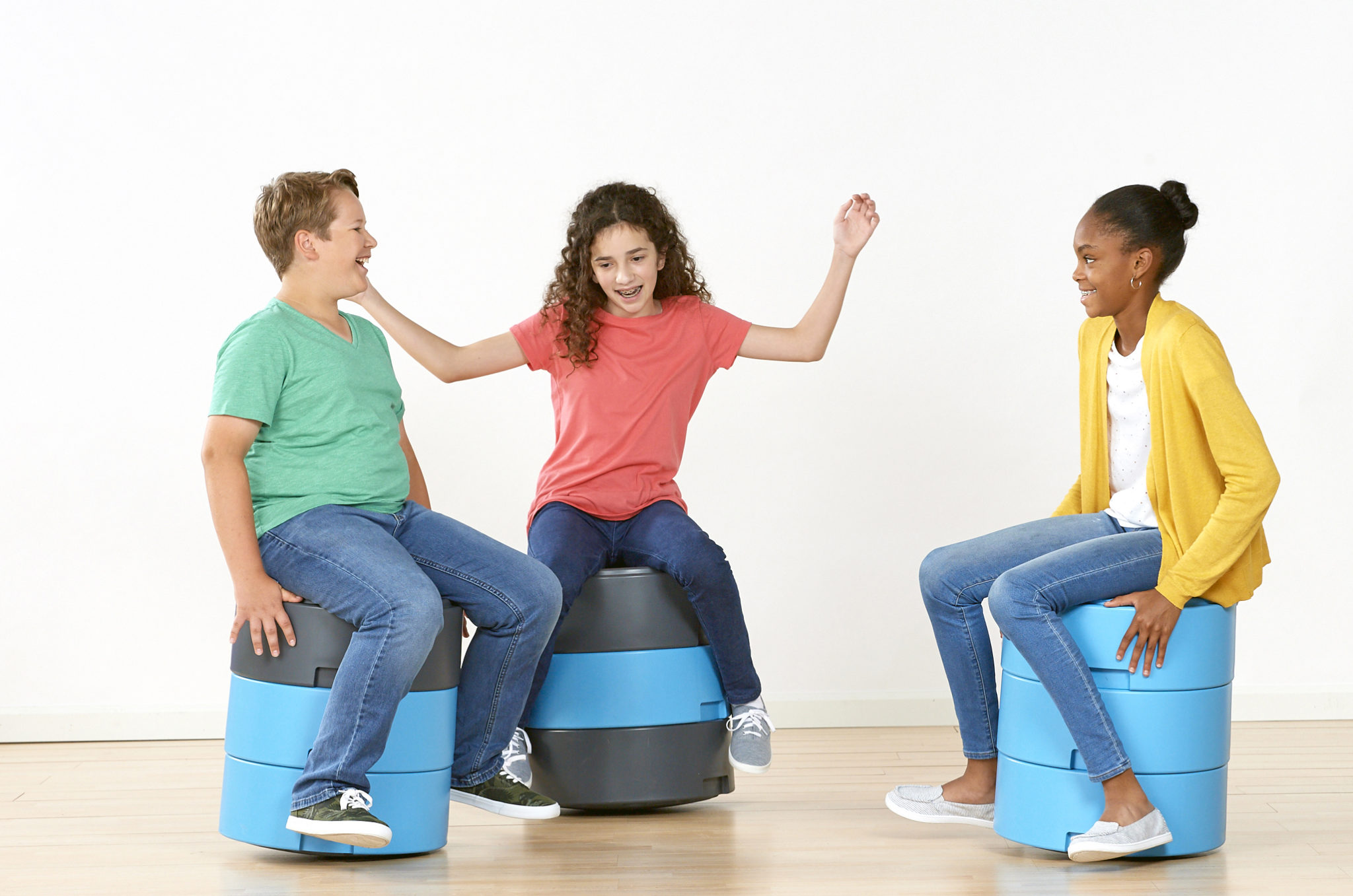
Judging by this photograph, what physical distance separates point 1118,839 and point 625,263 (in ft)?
4.03

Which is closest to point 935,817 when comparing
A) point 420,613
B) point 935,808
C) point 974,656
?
point 935,808

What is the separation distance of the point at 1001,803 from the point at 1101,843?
19 centimetres

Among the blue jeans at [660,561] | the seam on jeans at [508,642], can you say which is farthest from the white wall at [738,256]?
the seam on jeans at [508,642]

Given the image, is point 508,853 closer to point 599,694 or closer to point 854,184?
point 599,694

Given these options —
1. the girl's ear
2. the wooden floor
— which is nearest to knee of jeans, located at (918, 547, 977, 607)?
the wooden floor

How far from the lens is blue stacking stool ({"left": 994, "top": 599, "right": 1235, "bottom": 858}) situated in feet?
5.78

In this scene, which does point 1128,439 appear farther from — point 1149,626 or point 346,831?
point 346,831

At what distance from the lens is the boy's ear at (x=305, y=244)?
1.95 meters

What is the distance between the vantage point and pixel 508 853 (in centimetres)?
190

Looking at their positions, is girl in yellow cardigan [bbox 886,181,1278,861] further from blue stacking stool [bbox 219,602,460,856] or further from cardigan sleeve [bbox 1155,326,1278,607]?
blue stacking stool [bbox 219,602,460,856]

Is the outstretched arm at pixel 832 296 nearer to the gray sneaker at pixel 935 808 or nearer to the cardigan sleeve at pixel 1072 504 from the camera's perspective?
the cardigan sleeve at pixel 1072 504

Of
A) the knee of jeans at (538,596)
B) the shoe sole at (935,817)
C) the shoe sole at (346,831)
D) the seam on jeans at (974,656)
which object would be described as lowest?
the shoe sole at (935,817)

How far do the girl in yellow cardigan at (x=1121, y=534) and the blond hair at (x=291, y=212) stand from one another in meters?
1.12

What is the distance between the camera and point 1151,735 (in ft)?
5.78
